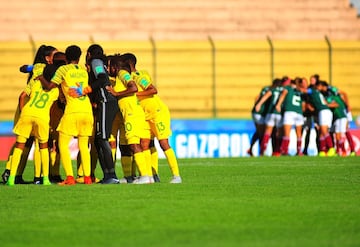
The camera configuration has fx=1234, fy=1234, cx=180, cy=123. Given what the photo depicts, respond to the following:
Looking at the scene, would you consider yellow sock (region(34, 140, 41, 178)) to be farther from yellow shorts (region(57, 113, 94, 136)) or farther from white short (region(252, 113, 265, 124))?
white short (region(252, 113, 265, 124))

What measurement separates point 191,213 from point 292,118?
16.8 meters

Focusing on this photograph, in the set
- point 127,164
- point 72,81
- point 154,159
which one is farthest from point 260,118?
point 72,81

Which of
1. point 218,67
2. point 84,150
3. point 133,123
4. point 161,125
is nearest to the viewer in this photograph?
point 84,150

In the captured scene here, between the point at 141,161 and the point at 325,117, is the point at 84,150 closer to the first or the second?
the point at 141,161

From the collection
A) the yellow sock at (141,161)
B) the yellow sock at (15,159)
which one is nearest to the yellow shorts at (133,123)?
→ the yellow sock at (141,161)

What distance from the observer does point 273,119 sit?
2928cm

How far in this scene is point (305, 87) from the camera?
29.7 m

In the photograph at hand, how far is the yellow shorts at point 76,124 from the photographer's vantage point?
1612 cm

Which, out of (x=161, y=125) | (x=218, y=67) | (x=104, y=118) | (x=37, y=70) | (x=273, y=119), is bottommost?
(x=273, y=119)

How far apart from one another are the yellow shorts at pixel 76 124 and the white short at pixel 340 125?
14.0m

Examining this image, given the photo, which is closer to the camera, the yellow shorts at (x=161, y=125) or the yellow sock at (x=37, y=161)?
the yellow shorts at (x=161, y=125)

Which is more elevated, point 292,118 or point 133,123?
point 133,123

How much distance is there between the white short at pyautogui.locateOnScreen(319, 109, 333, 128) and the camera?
28750 mm

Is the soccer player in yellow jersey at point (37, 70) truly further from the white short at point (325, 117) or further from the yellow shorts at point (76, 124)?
the white short at point (325, 117)
